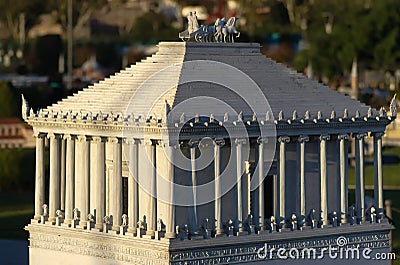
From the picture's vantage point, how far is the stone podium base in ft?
151

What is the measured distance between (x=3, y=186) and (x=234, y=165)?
1249 inches

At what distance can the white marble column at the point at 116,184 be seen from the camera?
1861 inches

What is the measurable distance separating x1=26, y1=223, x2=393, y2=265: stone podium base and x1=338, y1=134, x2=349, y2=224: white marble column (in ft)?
1.59

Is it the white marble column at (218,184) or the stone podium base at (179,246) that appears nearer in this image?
the stone podium base at (179,246)

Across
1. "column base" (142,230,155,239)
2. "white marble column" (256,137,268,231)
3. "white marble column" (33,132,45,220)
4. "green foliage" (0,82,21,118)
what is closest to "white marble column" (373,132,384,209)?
"white marble column" (256,137,268,231)

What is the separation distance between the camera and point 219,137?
153ft

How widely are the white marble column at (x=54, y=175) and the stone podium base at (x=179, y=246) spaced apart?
485 millimetres

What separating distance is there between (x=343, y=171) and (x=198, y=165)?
4539mm

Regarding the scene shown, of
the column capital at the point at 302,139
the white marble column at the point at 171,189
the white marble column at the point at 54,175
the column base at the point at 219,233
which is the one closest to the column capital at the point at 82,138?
the white marble column at the point at 54,175

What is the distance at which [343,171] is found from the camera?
163ft

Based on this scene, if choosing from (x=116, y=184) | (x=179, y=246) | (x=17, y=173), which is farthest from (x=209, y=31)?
(x=17, y=173)

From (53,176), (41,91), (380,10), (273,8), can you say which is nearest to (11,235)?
(53,176)

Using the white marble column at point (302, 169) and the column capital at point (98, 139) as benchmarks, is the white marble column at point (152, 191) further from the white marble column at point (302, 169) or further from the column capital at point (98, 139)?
the white marble column at point (302, 169)

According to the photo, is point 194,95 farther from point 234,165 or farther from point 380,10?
point 380,10
